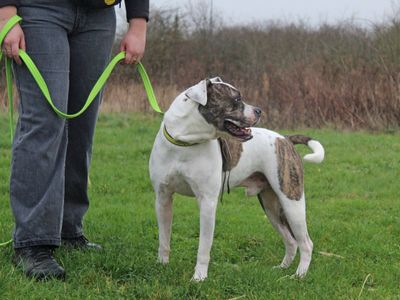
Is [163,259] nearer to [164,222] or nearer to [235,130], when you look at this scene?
[164,222]

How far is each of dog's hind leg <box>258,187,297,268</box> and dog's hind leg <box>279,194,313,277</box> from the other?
0.57ft

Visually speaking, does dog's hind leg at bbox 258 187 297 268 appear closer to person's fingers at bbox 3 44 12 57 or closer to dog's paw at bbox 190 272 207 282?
dog's paw at bbox 190 272 207 282

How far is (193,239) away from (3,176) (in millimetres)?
2966

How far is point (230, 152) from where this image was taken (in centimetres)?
429

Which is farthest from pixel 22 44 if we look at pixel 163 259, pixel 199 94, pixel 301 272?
pixel 301 272

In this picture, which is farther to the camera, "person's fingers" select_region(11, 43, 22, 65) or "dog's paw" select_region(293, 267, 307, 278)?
"dog's paw" select_region(293, 267, 307, 278)

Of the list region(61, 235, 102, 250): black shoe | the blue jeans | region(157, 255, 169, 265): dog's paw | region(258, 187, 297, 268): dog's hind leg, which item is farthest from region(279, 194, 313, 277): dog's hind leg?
the blue jeans

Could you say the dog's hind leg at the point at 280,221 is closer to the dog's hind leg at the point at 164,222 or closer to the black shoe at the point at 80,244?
the dog's hind leg at the point at 164,222

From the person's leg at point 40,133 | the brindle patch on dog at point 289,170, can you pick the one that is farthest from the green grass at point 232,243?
the brindle patch on dog at point 289,170

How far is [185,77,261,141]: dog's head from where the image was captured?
4023 millimetres

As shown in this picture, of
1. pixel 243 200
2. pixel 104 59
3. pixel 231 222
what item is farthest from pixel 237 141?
pixel 243 200

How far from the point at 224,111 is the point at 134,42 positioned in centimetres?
79

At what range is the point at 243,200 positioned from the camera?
7.01 m

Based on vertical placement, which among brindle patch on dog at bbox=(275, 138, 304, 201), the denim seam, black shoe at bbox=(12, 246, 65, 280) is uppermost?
brindle patch on dog at bbox=(275, 138, 304, 201)
